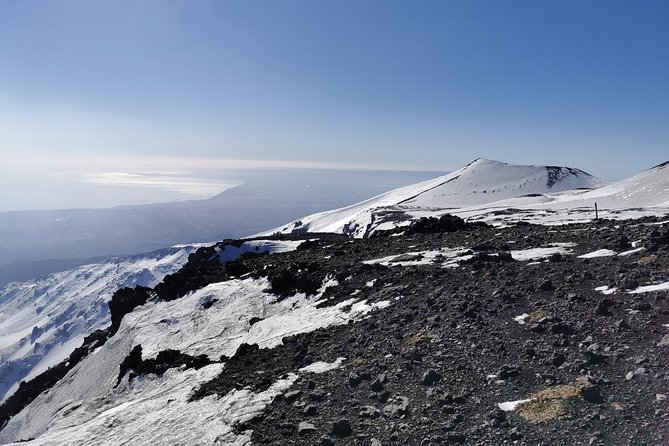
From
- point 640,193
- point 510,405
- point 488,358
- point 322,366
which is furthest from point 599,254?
point 640,193

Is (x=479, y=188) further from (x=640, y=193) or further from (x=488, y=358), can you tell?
(x=488, y=358)

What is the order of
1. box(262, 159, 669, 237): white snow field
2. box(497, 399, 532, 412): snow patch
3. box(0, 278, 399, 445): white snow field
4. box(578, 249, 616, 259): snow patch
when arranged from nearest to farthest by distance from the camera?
1. box(497, 399, 532, 412): snow patch
2. box(0, 278, 399, 445): white snow field
3. box(578, 249, 616, 259): snow patch
4. box(262, 159, 669, 237): white snow field

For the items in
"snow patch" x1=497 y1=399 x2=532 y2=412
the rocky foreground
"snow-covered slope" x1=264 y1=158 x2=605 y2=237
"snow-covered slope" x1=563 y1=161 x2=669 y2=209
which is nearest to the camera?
the rocky foreground

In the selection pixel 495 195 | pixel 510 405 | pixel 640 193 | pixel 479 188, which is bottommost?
pixel 510 405

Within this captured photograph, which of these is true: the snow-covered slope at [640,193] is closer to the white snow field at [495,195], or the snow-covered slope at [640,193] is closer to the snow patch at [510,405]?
the white snow field at [495,195]

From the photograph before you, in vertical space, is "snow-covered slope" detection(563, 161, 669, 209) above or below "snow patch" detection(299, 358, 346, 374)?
above

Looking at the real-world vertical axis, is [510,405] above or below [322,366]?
above

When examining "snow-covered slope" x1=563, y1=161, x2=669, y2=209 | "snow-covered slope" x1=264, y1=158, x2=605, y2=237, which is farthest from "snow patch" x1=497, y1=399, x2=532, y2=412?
"snow-covered slope" x1=264, y1=158, x2=605, y2=237

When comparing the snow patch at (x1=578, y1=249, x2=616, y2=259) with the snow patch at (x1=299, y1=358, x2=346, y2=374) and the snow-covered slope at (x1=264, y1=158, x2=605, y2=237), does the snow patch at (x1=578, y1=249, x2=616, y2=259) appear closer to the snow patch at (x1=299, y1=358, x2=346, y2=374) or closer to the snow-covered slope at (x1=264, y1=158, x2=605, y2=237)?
the snow patch at (x1=299, y1=358, x2=346, y2=374)
